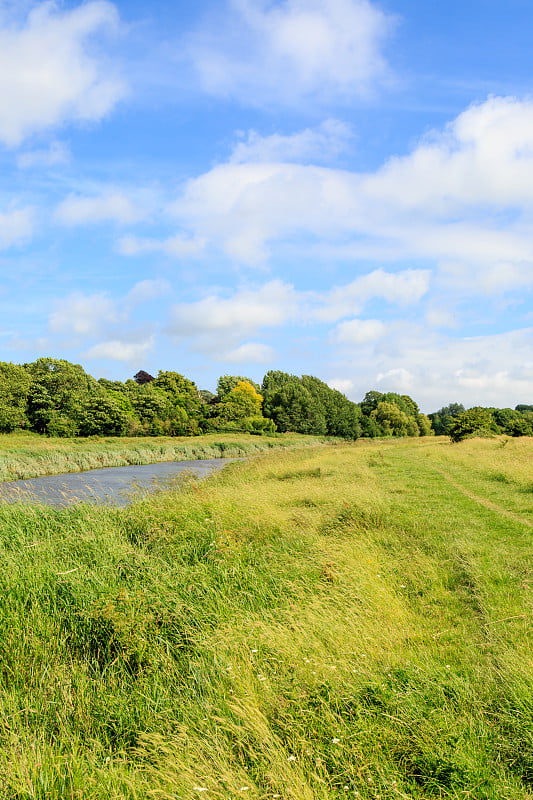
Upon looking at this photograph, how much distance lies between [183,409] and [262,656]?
7720cm

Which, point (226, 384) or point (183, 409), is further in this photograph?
point (226, 384)

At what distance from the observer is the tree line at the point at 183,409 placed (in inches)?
2314

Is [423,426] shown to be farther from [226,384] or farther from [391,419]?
[226,384]

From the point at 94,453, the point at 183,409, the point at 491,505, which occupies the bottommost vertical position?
the point at 491,505

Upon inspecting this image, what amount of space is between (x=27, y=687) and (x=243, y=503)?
5742mm

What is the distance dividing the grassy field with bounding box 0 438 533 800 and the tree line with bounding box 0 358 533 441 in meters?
39.1

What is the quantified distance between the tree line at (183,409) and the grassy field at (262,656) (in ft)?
128

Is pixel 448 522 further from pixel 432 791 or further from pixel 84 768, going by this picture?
pixel 84 768

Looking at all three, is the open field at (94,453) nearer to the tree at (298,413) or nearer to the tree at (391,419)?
the tree at (298,413)

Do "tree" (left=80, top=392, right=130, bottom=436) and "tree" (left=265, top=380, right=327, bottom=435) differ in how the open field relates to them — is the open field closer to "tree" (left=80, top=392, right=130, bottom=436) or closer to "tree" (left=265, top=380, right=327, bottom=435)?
"tree" (left=80, top=392, right=130, bottom=436)

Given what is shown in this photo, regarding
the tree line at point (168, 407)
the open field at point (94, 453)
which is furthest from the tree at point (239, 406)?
the open field at point (94, 453)

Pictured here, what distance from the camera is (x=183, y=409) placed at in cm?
8100

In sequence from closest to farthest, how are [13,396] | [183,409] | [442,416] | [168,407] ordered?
[13,396] → [168,407] → [183,409] → [442,416]

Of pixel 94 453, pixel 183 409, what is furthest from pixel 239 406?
pixel 94 453
